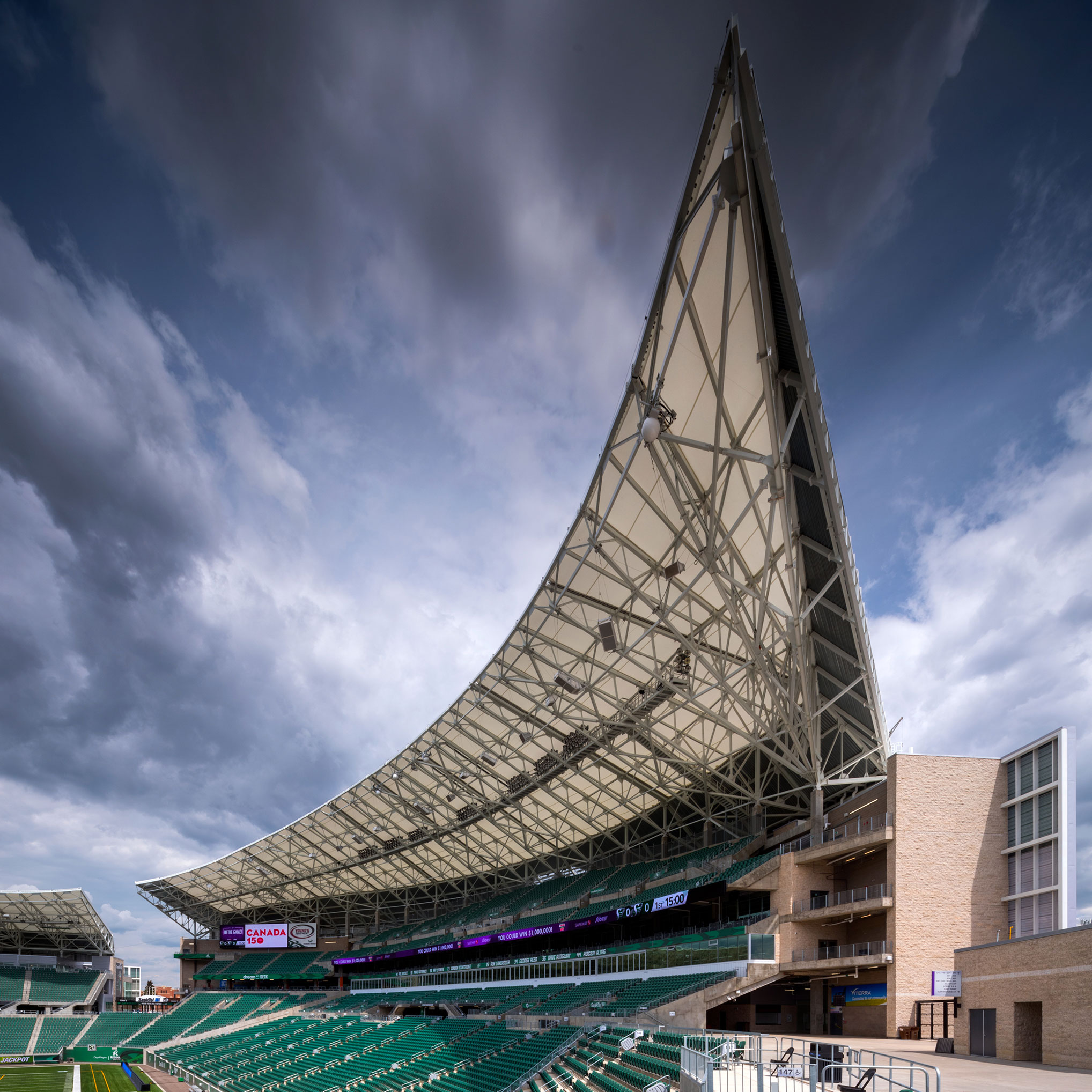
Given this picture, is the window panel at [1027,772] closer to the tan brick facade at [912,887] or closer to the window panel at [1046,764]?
the window panel at [1046,764]

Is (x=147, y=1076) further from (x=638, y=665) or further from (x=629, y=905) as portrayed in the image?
(x=638, y=665)

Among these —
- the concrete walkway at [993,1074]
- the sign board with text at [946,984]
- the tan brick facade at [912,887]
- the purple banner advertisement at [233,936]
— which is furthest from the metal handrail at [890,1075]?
the purple banner advertisement at [233,936]

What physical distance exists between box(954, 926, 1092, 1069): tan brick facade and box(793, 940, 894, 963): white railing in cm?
392

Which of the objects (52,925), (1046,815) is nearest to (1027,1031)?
(1046,815)

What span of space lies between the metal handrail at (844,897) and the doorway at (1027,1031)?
23.0ft

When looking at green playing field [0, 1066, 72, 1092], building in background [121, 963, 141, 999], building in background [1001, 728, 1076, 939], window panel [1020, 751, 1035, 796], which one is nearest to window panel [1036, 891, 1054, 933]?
building in background [1001, 728, 1076, 939]

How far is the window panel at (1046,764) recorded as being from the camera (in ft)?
84.8

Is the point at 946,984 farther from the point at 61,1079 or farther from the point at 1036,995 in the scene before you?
the point at 61,1079

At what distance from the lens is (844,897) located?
95.5 feet

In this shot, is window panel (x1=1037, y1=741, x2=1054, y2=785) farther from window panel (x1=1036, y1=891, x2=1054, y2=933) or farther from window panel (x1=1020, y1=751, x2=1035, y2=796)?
window panel (x1=1036, y1=891, x2=1054, y2=933)

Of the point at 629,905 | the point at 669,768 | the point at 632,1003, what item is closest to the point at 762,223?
the point at 632,1003

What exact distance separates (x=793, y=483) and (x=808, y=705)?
32.9 feet

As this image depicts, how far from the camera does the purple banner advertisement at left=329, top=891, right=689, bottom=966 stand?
37125 millimetres

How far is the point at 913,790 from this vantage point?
27594 mm
